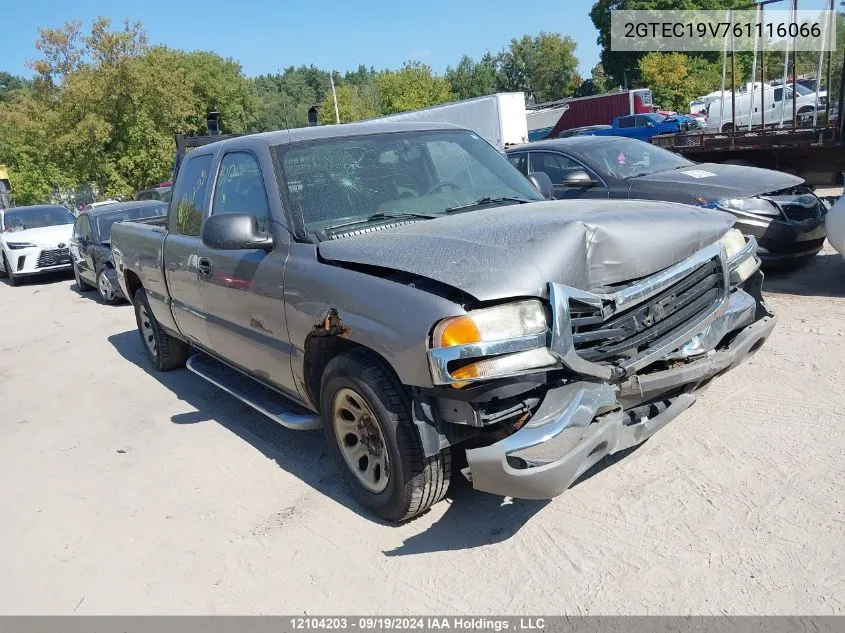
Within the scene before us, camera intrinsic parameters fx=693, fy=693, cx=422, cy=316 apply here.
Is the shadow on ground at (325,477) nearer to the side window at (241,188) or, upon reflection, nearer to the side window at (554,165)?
the side window at (241,188)

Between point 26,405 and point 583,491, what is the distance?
5279 millimetres

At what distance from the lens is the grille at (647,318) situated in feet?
9.84

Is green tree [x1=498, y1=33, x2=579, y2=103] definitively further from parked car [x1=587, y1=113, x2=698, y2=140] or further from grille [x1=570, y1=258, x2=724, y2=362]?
grille [x1=570, y1=258, x2=724, y2=362]

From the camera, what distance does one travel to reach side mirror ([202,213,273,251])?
3692 millimetres

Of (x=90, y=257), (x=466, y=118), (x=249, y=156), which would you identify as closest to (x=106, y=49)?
(x=466, y=118)

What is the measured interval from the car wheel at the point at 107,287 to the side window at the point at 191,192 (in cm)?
605

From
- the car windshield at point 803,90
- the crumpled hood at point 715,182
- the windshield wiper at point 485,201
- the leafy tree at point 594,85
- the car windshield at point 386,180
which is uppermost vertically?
the leafy tree at point 594,85

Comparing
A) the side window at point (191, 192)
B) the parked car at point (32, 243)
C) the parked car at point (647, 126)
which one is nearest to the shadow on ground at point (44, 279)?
the parked car at point (32, 243)

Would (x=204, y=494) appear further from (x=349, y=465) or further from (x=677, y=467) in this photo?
(x=677, y=467)

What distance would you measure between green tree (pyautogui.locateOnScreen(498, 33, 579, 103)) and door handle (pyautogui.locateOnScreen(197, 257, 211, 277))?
3089 inches

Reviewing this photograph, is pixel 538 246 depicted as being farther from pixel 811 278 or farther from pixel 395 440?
pixel 811 278

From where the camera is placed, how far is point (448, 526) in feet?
11.4

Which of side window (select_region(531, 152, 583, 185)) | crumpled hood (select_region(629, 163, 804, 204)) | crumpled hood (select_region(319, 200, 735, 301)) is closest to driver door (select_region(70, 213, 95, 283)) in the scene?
side window (select_region(531, 152, 583, 185))

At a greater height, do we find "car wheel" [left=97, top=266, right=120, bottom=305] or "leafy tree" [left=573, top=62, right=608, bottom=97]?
"leafy tree" [left=573, top=62, right=608, bottom=97]
